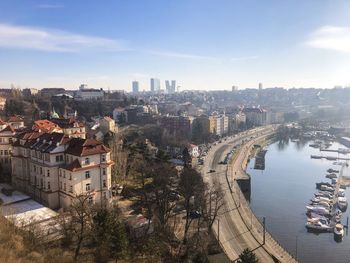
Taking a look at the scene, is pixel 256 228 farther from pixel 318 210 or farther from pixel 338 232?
pixel 318 210

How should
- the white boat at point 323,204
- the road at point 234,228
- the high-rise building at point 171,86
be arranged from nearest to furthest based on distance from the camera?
the road at point 234,228
the white boat at point 323,204
the high-rise building at point 171,86

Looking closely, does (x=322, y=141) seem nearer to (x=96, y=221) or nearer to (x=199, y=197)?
(x=199, y=197)

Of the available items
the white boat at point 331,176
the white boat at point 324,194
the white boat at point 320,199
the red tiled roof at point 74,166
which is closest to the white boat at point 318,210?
the white boat at point 320,199

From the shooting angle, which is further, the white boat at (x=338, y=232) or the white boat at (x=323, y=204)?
the white boat at (x=323, y=204)

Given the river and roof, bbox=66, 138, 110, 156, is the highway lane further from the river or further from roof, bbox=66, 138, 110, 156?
roof, bbox=66, 138, 110, 156

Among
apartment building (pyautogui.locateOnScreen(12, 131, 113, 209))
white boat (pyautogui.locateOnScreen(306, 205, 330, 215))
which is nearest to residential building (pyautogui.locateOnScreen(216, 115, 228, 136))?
white boat (pyautogui.locateOnScreen(306, 205, 330, 215))

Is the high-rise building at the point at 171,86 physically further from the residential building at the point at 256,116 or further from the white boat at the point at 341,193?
the white boat at the point at 341,193

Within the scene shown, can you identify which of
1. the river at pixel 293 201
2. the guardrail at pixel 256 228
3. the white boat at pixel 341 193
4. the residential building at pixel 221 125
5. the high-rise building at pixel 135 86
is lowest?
the river at pixel 293 201
